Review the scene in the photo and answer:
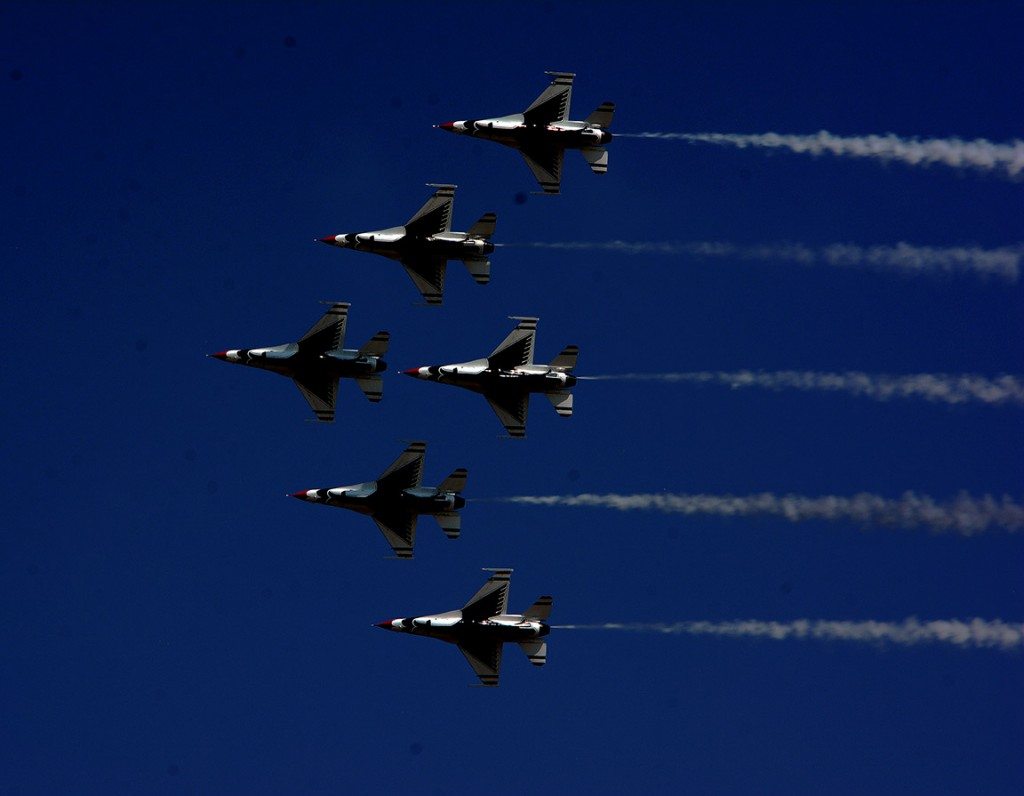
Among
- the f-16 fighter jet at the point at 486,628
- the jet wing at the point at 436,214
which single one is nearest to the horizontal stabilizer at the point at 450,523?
the f-16 fighter jet at the point at 486,628

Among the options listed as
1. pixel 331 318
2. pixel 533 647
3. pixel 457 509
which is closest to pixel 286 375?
pixel 331 318

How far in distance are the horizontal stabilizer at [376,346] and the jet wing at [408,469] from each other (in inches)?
230

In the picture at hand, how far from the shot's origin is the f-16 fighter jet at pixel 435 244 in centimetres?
12438

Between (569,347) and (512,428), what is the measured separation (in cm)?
576

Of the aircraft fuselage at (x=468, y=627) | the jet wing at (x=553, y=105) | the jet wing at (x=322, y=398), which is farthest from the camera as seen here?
the jet wing at (x=322, y=398)

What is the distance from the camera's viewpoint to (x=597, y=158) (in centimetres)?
12344

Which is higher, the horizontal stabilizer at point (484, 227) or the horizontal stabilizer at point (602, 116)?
the horizontal stabilizer at point (602, 116)

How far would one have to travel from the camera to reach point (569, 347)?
123188 mm

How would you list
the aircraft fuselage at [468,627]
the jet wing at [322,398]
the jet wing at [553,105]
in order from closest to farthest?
1. the aircraft fuselage at [468,627]
2. the jet wing at [553,105]
3. the jet wing at [322,398]

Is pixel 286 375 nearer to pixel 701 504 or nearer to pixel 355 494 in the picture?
pixel 355 494

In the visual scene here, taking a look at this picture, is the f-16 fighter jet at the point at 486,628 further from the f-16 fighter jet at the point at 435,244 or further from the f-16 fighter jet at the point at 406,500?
the f-16 fighter jet at the point at 435,244

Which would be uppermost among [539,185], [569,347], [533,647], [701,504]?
[539,185]

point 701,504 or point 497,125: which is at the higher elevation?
point 497,125

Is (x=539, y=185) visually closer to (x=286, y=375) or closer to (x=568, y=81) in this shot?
(x=568, y=81)
